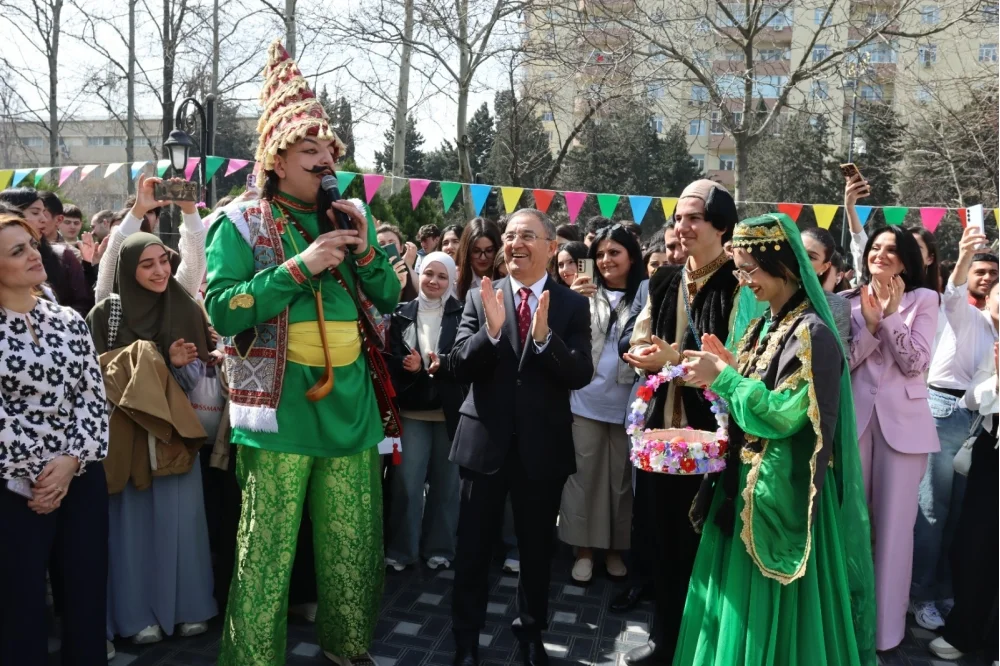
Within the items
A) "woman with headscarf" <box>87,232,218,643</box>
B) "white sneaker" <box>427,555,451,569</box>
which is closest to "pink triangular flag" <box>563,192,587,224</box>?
"white sneaker" <box>427,555,451,569</box>

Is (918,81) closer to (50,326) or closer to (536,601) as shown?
(536,601)

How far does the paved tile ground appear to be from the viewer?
3688 mm

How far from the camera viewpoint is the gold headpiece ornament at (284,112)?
3176mm

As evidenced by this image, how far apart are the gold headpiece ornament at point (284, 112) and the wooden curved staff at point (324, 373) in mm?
627

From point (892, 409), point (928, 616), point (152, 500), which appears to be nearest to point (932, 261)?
point (892, 409)

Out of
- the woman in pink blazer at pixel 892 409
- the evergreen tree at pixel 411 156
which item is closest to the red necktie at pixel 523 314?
the woman in pink blazer at pixel 892 409

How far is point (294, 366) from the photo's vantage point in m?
3.22

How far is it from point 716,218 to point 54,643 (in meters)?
3.76

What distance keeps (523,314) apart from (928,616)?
9.59 feet

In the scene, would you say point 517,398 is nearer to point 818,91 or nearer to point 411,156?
point 818,91

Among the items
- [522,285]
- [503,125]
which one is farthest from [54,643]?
[503,125]

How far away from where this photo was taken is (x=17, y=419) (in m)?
2.88

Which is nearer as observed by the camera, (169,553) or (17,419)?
(17,419)

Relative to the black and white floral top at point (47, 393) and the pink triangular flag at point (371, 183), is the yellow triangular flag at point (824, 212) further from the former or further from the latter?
the black and white floral top at point (47, 393)
